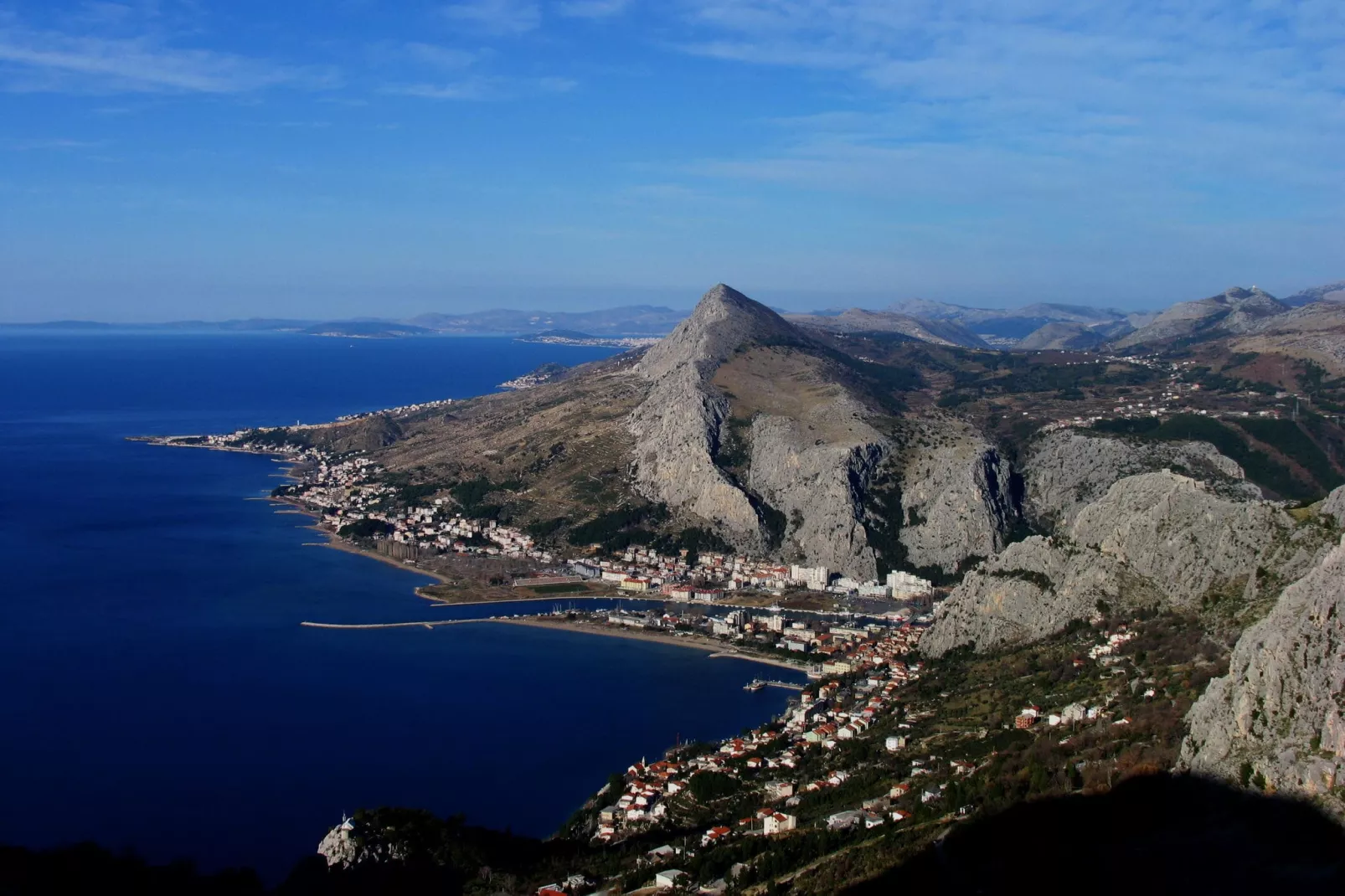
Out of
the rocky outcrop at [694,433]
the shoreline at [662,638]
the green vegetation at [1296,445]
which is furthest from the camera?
the green vegetation at [1296,445]

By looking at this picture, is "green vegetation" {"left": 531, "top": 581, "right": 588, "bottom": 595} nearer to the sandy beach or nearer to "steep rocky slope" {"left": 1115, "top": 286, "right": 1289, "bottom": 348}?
the sandy beach

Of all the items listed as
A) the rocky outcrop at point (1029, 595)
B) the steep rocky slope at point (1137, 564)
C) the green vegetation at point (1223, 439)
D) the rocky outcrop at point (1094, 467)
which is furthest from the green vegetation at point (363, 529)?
the green vegetation at point (1223, 439)

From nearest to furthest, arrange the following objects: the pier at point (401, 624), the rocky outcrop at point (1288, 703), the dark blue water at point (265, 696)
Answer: the rocky outcrop at point (1288, 703) → the dark blue water at point (265, 696) → the pier at point (401, 624)

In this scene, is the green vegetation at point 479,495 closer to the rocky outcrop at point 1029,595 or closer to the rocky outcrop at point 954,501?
the rocky outcrop at point 954,501

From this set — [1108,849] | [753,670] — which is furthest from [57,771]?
[1108,849]

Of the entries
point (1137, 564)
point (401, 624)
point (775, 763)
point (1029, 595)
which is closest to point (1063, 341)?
point (1029, 595)

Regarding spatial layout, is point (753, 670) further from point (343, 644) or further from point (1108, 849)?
point (1108, 849)
